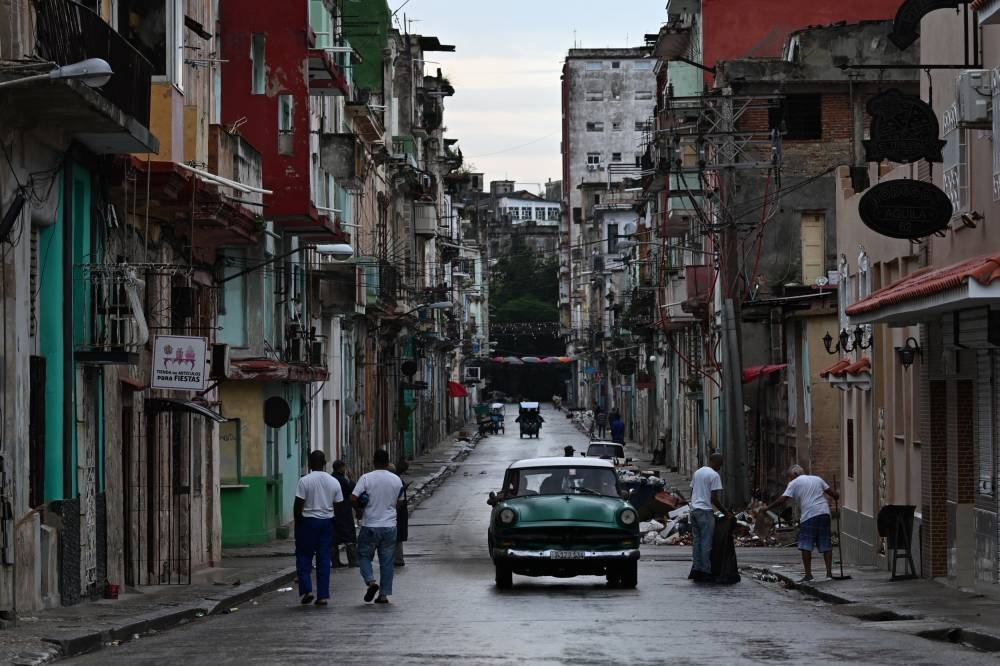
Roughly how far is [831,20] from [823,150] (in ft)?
18.2

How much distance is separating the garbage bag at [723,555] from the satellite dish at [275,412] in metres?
10.4

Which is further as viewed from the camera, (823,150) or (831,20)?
(831,20)

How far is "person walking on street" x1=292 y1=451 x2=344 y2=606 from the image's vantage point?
20547 millimetres

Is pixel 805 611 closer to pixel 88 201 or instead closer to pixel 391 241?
pixel 88 201

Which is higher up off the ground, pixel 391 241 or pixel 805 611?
pixel 391 241

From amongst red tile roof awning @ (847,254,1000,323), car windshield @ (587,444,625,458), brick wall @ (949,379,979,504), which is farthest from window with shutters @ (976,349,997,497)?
car windshield @ (587,444,625,458)

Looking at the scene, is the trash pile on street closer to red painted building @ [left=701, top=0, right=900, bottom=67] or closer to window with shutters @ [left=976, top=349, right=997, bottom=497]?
window with shutters @ [left=976, top=349, right=997, bottom=497]

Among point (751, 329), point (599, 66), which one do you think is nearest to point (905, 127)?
point (751, 329)

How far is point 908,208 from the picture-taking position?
2070cm

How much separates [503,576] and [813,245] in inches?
1016

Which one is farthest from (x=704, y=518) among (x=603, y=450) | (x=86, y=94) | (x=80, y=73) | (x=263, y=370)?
(x=603, y=450)

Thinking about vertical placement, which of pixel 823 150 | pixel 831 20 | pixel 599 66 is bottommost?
pixel 823 150

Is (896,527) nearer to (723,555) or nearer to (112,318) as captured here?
(723,555)

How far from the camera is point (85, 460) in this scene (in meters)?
20.6
